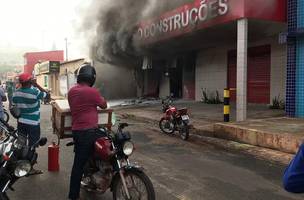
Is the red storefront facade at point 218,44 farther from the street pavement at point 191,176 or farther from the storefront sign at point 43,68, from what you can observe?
the storefront sign at point 43,68

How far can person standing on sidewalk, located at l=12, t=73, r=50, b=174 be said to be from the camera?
650 centimetres

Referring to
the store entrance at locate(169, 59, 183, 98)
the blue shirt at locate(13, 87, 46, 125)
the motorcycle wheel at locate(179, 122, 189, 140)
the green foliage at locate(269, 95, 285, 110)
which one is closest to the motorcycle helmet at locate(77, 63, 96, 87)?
the blue shirt at locate(13, 87, 46, 125)

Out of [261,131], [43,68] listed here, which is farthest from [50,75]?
[261,131]

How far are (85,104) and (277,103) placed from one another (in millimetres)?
11438

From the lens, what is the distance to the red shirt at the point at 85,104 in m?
4.96

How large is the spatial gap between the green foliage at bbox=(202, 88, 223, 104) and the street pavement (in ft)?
31.1

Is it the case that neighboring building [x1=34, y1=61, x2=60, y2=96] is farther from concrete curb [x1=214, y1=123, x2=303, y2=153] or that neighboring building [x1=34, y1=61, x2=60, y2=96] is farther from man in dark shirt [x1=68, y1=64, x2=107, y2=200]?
man in dark shirt [x1=68, y1=64, x2=107, y2=200]

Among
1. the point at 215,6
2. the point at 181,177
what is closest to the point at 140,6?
the point at 215,6

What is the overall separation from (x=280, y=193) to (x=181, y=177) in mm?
1474

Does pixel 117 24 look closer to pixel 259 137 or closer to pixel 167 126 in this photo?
pixel 167 126

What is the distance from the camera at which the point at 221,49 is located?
18.9m

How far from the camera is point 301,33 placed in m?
11.7

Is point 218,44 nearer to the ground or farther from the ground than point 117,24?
nearer to the ground

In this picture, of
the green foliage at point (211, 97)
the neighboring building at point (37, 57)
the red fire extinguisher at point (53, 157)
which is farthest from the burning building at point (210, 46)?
the neighboring building at point (37, 57)
